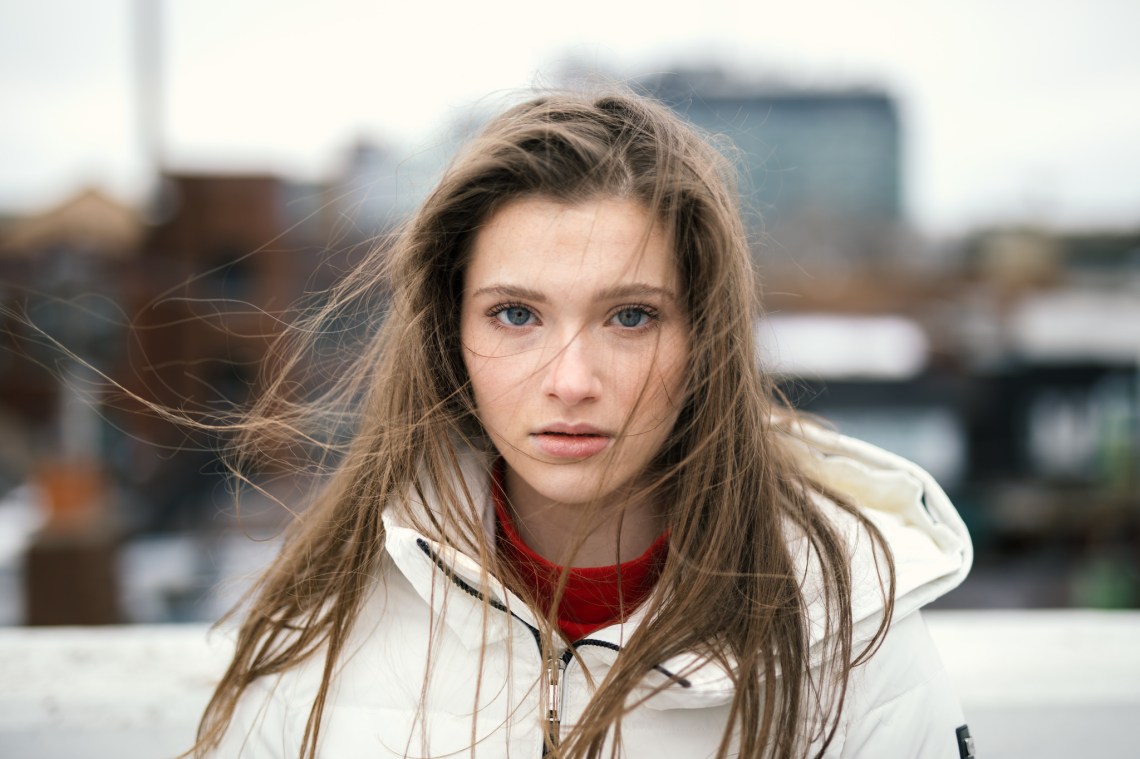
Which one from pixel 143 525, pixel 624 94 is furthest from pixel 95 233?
pixel 624 94

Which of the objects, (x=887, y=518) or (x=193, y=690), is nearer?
(x=887, y=518)

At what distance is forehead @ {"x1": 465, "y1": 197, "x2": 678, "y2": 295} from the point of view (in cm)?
A: 115

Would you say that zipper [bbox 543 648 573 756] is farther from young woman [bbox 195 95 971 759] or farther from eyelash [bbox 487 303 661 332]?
eyelash [bbox 487 303 661 332]

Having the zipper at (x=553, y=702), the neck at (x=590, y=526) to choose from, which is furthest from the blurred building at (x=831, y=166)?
the zipper at (x=553, y=702)

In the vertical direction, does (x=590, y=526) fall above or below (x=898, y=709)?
above

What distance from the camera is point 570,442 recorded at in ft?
3.82

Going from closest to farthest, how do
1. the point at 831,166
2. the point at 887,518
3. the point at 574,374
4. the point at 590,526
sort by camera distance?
the point at 574,374 → the point at 590,526 → the point at 887,518 → the point at 831,166

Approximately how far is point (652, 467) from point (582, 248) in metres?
0.36

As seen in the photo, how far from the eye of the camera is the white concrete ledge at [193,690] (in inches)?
60.4

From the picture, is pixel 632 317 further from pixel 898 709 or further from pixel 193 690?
pixel 193 690

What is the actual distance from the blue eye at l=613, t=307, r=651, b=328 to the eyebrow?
0.03 metres

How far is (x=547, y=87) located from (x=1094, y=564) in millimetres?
13065

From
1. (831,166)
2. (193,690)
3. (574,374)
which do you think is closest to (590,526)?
(574,374)

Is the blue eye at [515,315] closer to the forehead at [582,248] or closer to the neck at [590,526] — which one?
the forehead at [582,248]
